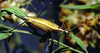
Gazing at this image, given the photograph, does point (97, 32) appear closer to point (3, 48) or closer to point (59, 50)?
point (59, 50)

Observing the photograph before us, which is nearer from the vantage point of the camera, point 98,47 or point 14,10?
point 14,10

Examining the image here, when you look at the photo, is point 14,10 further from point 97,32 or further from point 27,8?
point 97,32

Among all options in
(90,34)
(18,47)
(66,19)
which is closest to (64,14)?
(66,19)

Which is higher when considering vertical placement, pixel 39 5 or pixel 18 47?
pixel 39 5

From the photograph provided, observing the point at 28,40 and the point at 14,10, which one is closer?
the point at 14,10

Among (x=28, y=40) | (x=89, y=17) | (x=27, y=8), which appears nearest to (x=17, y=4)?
(x=27, y=8)

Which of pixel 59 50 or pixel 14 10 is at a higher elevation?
pixel 14 10

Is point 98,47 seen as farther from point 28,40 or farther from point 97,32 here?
point 28,40
